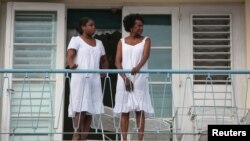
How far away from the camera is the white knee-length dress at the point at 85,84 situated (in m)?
8.16

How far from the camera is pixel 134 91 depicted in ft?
26.8

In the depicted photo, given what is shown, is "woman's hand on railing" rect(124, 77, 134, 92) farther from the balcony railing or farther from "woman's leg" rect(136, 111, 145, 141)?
the balcony railing

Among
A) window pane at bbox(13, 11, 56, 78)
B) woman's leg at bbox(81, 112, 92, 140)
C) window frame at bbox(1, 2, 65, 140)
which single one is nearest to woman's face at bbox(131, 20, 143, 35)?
woman's leg at bbox(81, 112, 92, 140)

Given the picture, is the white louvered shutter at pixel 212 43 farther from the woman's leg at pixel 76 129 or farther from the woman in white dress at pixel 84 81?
the woman's leg at pixel 76 129

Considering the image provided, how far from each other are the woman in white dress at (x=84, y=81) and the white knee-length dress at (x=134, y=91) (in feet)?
0.90

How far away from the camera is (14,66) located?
32.0 feet

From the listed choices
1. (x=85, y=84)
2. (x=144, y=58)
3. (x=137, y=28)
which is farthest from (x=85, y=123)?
(x=137, y=28)

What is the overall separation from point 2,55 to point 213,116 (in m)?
3.23

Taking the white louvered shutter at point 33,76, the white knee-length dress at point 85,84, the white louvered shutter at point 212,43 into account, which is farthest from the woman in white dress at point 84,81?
the white louvered shutter at point 212,43

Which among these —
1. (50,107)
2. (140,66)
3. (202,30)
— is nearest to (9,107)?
(50,107)

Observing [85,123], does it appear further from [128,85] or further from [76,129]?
[128,85]

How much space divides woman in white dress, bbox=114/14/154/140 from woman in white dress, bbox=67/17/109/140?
28 cm

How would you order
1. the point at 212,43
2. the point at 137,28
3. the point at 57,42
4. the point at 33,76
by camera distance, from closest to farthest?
the point at 137,28, the point at 33,76, the point at 57,42, the point at 212,43

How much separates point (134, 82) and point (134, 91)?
4.4 inches
